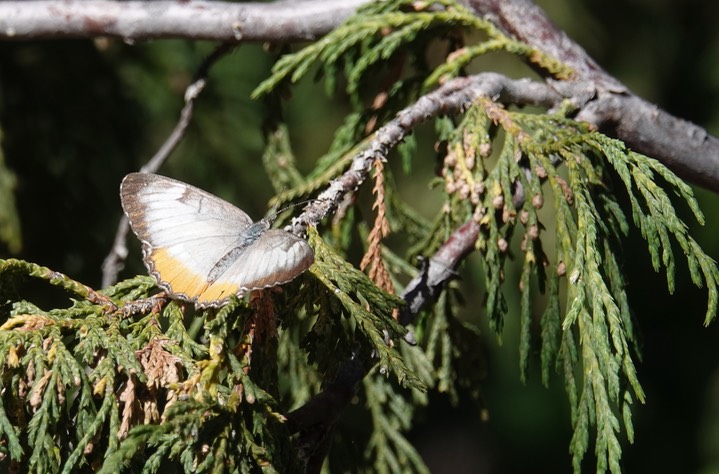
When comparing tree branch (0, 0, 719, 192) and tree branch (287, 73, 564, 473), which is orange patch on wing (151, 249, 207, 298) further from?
tree branch (0, 0, 719, 192)

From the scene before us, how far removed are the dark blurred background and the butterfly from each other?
82 cm

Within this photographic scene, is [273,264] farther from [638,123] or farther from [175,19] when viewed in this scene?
[175,19]

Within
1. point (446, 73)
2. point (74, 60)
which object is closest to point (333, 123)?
point (74, 60)

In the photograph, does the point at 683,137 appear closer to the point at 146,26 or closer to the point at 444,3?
the point at 444,3

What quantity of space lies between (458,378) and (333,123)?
2.38 meters

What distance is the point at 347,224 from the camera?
1644mm

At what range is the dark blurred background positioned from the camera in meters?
2.56

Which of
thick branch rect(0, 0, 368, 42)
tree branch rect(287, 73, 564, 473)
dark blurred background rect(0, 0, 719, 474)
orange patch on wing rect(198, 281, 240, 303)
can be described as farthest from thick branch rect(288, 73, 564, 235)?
dark blurred background rect(0, 0, 719, 474)

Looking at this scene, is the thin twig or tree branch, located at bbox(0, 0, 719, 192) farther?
the thin twig

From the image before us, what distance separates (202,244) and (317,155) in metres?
2.54

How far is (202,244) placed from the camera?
1394 mm

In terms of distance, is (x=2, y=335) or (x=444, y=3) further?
(x=444, y=3)

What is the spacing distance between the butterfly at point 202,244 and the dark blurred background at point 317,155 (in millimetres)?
825

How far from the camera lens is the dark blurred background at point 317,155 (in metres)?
2.56
